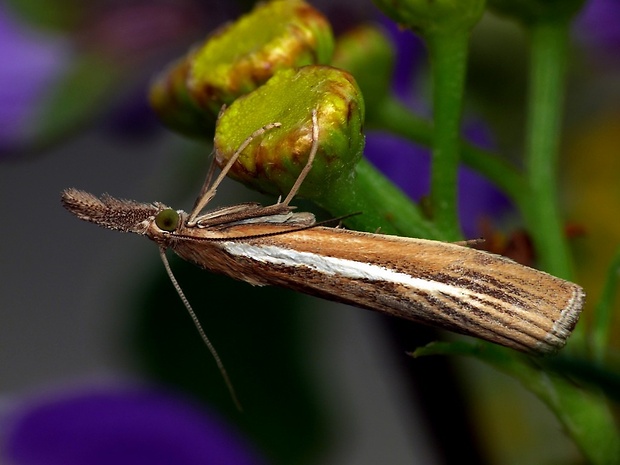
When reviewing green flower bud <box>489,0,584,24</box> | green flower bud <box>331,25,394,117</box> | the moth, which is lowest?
the moth

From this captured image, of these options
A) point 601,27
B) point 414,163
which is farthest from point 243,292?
point 601,27

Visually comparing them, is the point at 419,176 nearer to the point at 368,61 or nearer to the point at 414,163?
the point at 414,163

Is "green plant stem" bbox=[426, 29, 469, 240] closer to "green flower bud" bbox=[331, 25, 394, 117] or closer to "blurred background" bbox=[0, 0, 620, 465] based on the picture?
"green flower bud" bbox=[331, 25, 394, 117]

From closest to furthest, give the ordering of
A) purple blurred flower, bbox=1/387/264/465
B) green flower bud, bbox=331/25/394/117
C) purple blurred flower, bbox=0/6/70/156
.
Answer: green flower bud, bbox=331/25/394/117
purple blurred flower, bbox=1/387/264/465
purple blurred flower, bbox=0/6/70/156

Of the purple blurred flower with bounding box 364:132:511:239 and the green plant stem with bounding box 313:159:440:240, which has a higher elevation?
the green plant stem with bounding box 313:159:440:240

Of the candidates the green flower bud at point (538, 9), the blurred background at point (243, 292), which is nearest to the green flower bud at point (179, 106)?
the green flower bud at point (538, 9)

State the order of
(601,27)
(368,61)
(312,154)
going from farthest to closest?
(601,27) < (368,61) < (312,154)

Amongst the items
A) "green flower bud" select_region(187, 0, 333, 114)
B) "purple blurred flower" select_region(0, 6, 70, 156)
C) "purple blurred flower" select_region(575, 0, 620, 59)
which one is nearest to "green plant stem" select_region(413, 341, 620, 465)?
"green flower bud" select_region(187, 0, 333, 114)
